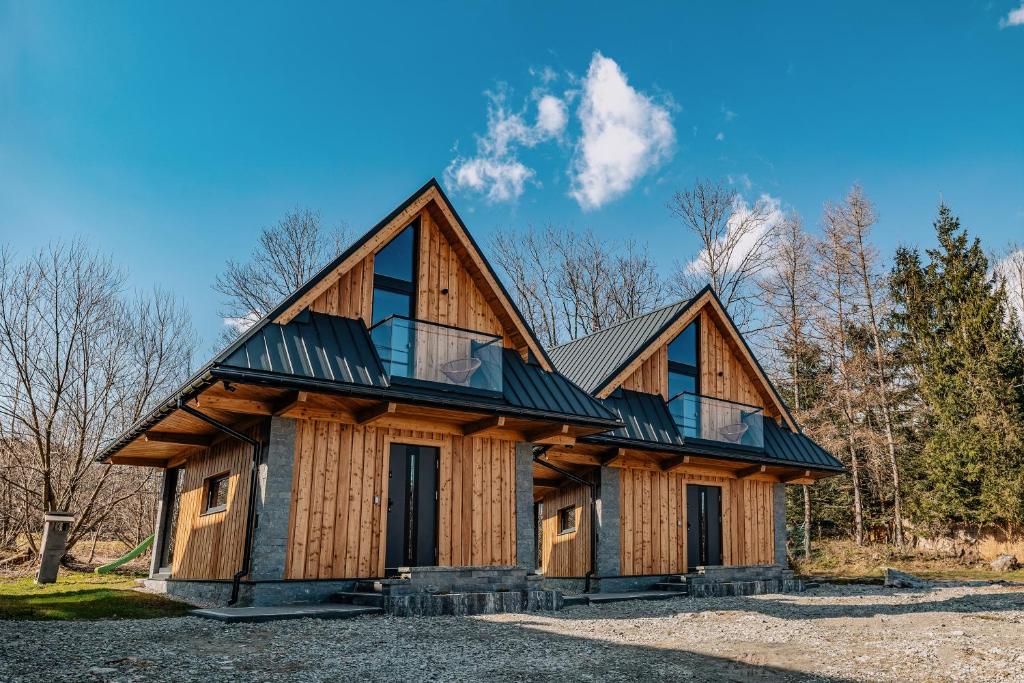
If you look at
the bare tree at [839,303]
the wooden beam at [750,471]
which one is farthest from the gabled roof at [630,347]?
the bare tree at [839,303]

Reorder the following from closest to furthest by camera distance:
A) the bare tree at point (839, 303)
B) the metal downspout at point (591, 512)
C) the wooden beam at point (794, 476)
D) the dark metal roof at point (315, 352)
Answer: the dark metal roof at point (315, 352)
the metal downspout at point (591, 512)
the wooden beam at point (794, 476)
the bare tree at point (839, 303)

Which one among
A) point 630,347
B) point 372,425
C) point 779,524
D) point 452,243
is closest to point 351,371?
point 372,425

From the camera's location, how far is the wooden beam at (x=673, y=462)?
16875 mm

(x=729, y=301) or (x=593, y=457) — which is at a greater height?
(x=729, y=301)

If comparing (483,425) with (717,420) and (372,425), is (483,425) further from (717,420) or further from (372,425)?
(717,420)

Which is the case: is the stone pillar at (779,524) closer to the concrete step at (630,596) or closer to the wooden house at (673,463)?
the wooden house at (673,463)

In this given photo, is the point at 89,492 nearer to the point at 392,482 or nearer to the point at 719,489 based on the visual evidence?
the point at 392,482

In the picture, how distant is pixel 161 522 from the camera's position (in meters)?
17.2

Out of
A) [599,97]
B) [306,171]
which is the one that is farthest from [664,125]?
[306,171]

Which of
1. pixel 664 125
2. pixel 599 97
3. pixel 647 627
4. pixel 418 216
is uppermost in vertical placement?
pixel 664 125

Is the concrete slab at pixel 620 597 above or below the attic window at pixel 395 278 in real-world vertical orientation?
below

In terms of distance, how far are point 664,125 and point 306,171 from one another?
12409 millimetres

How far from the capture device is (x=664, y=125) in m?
25.5

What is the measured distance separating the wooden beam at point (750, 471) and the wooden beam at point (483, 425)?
25.9 ft
